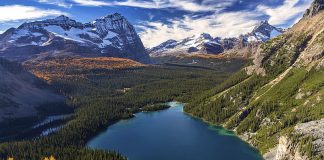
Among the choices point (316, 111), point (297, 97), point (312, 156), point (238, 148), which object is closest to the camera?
point (312, 156)

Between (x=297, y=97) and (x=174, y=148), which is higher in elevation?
(x=297, y=97)

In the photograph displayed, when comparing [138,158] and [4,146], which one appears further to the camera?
[4,146]

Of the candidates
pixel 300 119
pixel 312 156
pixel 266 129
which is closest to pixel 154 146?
pixel 266 129

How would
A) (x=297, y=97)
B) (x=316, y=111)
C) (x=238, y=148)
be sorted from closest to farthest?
1. (x=316, y=111)
2. (x=238, y=148)
3. (x=297, y=97)

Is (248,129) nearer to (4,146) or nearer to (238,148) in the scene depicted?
(238,148)

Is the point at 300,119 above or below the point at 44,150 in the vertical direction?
above

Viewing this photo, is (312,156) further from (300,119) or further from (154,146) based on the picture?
(154,146)

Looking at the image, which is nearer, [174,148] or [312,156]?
[312,156]

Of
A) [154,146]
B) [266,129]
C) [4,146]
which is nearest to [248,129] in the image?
[266,129]

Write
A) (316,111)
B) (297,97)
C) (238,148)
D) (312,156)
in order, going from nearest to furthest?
(312,156)
(316,111)
(238,148)
(297,97)
